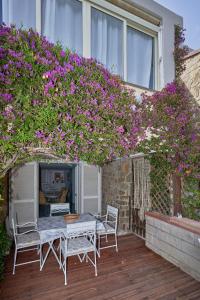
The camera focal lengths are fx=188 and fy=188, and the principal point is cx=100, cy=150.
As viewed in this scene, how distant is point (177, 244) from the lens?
3578 mm

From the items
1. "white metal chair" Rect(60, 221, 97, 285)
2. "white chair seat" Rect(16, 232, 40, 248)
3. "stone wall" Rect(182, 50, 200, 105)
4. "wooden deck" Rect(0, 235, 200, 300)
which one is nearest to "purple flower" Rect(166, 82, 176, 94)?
"stone wall" Rect(182, 50, 200, 105)

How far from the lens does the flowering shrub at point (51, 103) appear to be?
2174 mm

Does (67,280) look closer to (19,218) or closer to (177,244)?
(177,244)

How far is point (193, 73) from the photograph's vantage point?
16.2 feet

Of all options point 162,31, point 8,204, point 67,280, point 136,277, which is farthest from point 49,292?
point 162,31

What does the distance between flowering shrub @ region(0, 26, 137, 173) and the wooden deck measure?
77.8 inches

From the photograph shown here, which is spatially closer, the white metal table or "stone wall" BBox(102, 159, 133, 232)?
the white metal table

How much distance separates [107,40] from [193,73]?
2681 mm

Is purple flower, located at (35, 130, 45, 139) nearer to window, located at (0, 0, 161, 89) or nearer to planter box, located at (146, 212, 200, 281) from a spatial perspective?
window, located at (0, 0, 161, 89)

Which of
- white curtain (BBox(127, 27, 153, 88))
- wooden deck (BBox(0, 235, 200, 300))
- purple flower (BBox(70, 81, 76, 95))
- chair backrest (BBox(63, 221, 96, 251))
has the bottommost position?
wooden deck (BBox(0, 235, 200, 300))

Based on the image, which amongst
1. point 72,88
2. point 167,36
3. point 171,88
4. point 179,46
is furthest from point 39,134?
point 179,46

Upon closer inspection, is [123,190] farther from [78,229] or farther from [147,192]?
[78,229]

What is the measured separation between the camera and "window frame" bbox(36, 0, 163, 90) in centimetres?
325

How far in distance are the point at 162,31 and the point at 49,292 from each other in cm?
530
